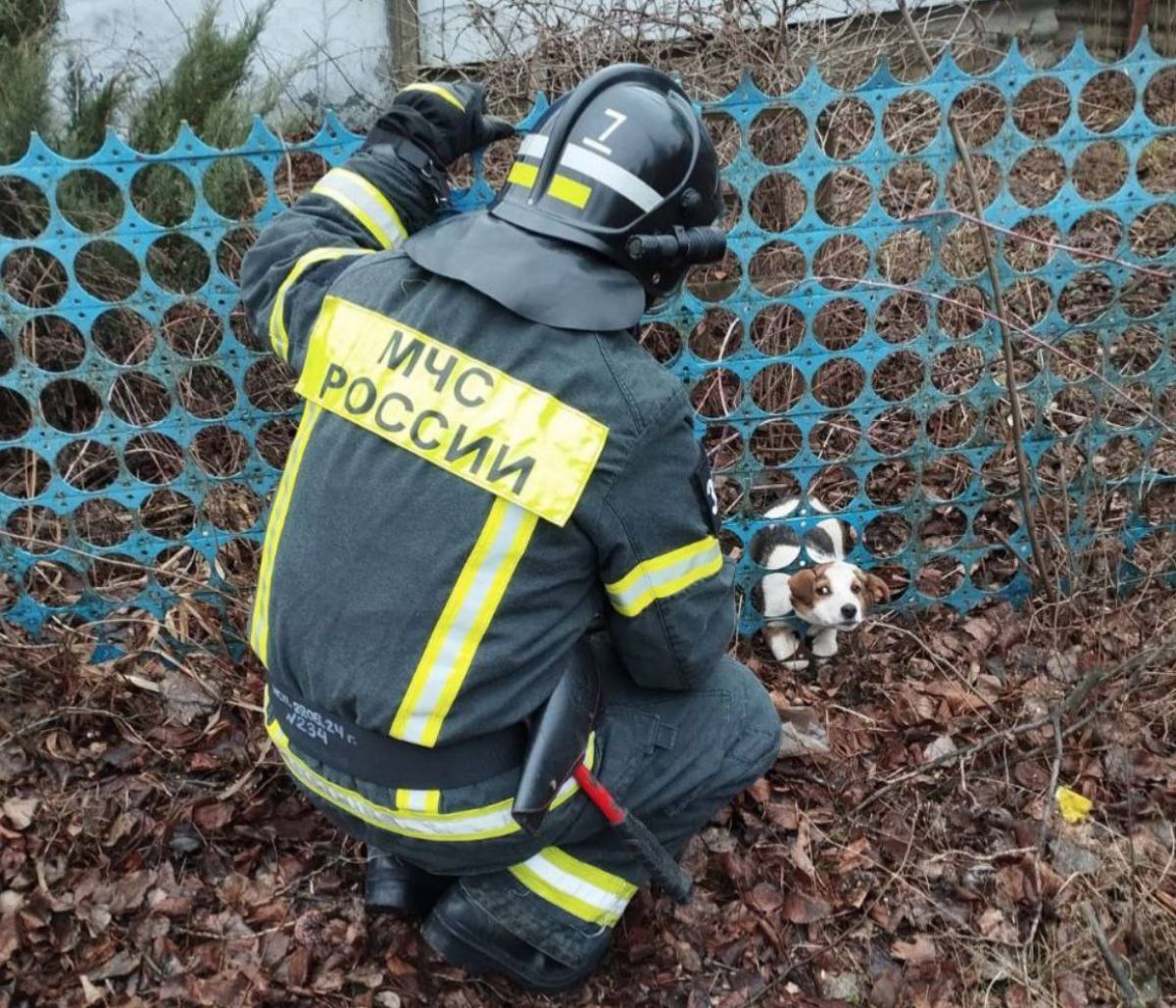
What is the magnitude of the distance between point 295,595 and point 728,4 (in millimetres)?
2434

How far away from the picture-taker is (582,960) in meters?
2.46

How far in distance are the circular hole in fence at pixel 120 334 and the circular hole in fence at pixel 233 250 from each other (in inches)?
11.9

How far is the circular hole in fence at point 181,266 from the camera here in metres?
3.52

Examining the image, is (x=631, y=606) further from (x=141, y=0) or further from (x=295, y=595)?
(x=141, y=0)

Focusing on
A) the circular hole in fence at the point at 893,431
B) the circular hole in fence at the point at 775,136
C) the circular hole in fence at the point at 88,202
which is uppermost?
the circular hole in fence at the point at 88,202

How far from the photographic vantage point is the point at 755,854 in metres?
2.84

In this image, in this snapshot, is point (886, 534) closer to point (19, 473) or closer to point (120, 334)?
point (120, 334)

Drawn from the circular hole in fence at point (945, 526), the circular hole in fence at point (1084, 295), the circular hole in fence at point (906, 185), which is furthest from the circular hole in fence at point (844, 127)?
the circular hole in fence at point (945, 526)

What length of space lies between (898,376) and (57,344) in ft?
8.75

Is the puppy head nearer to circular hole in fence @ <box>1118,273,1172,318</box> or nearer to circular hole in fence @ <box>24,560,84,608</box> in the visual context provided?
circular hole in fence @ <box>1118,273,1172,318</box>

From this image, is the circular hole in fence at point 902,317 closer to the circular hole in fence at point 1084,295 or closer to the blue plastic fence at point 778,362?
the blue plastic fence at point 778,362

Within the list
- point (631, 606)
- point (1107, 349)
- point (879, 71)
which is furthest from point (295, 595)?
point (1107, 349)

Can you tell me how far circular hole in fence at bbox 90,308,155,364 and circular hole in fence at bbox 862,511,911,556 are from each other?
93.5 inches

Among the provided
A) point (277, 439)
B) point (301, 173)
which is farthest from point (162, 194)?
point (277, 439)
